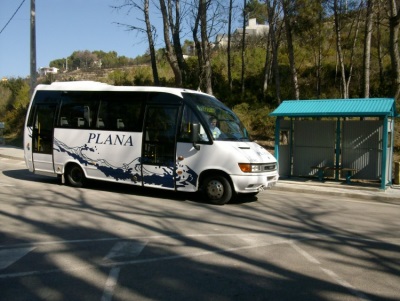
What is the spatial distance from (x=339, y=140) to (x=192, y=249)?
9648mm

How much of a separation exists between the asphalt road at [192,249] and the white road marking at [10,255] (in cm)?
1

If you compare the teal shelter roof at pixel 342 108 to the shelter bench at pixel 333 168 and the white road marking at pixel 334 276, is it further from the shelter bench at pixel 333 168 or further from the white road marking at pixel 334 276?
the white road marking at pixel 334 276

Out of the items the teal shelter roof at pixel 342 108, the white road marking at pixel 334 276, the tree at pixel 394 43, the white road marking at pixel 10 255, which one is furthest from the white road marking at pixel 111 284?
the tree at pixel 394 43

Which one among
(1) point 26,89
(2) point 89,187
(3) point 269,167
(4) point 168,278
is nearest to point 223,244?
(4) point 168,278

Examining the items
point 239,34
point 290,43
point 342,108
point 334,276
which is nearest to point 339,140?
point 342,108

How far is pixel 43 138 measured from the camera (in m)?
12.3

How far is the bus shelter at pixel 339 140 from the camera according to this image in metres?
12.8

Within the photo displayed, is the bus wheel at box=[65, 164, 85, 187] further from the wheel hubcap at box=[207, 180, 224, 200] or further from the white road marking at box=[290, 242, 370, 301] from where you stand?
the white road marking at box=[290, 242, 370, 301]

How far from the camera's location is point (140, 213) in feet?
28.4

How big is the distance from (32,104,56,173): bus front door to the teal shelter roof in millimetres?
7211

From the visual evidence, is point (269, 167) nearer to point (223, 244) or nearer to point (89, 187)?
point (223, 244)

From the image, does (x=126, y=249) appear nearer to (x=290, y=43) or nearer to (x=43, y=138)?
(x=43, y=138)

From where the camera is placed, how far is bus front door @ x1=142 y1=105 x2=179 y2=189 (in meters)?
10.2

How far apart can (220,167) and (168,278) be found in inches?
192
